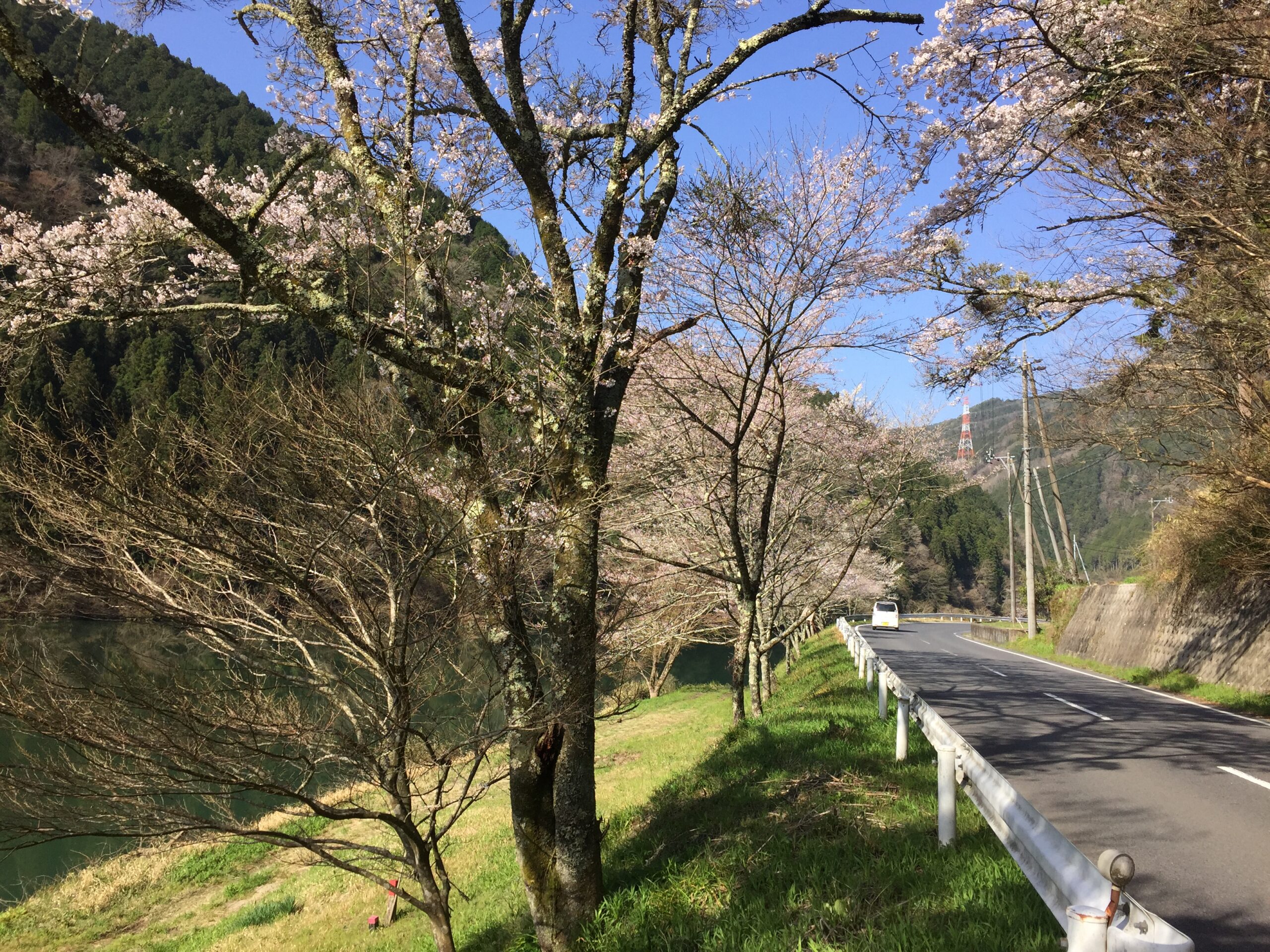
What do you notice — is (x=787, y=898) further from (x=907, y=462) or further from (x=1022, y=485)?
(x=1022, y=485)

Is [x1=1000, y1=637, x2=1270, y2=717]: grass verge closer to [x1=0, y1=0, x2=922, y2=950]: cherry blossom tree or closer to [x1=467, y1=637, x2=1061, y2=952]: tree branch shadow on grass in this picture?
[x1=467, y1=637, x2=1061, y2=952]: tree branch shadow on grass

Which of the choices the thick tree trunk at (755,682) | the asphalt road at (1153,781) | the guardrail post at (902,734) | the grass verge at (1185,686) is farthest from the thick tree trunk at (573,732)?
the grass verge at (1185,686)

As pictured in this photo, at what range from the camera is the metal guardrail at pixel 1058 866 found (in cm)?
215

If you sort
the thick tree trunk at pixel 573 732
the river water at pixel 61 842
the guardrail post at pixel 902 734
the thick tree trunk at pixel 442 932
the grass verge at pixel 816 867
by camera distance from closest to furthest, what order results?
1. the grass verge at pixel 816 867
2. the thick tree trunk at pixel 442 932
3. the thick tree trunk at pixel 573 732
4. the river water at pixel 61 842
5. the guardrail post at pixel 902 734

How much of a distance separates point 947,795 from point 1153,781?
13.2ft

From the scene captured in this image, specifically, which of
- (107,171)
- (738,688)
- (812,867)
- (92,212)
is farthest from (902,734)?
(107,171)

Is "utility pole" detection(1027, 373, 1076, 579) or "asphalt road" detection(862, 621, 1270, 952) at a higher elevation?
"utility pole" detection(1027, 373, 1076, 579)

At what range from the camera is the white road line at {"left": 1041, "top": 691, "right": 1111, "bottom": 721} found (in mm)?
11219

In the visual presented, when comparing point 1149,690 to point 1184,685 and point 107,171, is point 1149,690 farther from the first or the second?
point 107,171

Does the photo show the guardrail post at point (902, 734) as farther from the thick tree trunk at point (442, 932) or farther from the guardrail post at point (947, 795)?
the thick tree trunk at point (442, 932)

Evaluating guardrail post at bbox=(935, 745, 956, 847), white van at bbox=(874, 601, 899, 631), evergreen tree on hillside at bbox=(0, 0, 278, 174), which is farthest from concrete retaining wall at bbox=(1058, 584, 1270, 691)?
evergreen tree on hillside at bbox=(0, 0, 278, 174)

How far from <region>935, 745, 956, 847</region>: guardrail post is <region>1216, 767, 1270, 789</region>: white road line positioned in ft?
14.4

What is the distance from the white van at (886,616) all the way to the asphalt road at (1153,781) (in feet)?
89.4

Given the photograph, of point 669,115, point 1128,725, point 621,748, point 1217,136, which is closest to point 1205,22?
point 1217,136
